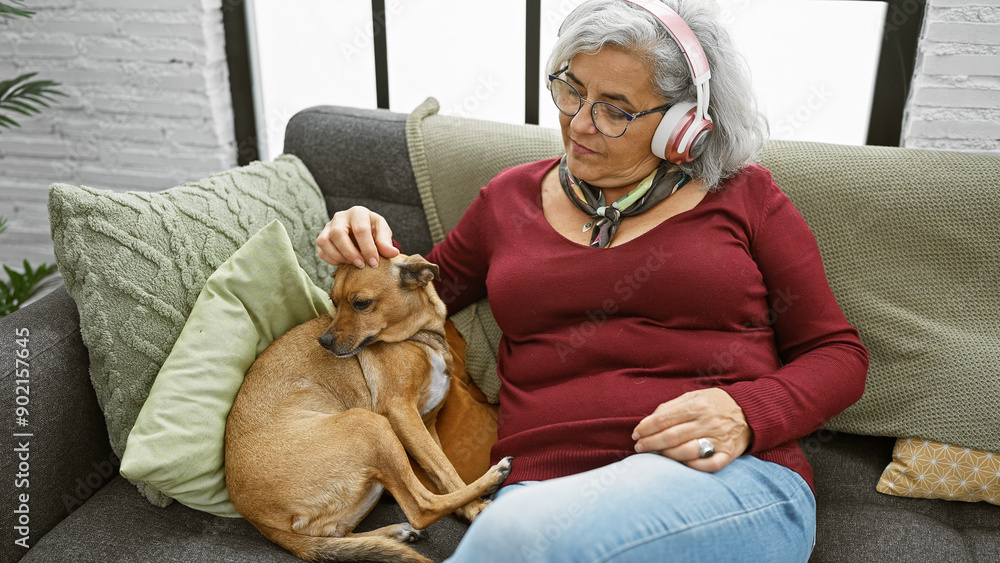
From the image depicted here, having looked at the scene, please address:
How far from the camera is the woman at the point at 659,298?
126cm

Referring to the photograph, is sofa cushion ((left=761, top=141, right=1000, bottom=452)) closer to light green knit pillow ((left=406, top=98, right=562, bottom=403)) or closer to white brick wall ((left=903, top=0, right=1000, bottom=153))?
white brick wall ((left=903, top=0, right=1000, bottom=153))

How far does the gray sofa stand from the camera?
1410 millimetres

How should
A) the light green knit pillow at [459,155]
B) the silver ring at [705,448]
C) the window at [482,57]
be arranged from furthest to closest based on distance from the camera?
the window at [482,57] → the light green knit pillow at [459,155] → the silver ring at [705,448]

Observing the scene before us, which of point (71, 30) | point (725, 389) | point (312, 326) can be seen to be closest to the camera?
point (725, 389)

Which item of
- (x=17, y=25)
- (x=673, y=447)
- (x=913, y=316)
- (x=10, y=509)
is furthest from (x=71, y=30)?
(x=913, y=316)

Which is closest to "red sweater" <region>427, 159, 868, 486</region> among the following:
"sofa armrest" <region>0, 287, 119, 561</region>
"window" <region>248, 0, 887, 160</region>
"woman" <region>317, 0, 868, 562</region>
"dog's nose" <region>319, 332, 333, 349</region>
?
"woman" <region>317, 0, 868, 562</region>

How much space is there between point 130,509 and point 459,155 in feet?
4.09

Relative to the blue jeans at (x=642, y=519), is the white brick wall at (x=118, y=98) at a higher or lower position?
higher

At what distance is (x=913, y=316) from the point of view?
1723mm

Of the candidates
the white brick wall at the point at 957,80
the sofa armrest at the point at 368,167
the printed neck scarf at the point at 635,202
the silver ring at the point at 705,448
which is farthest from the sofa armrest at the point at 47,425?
the white brick wall at the point at 957,80

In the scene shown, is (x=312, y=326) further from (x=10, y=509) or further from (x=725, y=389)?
(x=725, y=389)

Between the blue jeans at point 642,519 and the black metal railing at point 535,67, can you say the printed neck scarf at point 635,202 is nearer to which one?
the blue jeans at point 642,519

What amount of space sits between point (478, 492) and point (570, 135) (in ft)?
2.63

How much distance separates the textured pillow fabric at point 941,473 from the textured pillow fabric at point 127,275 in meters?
1.69
